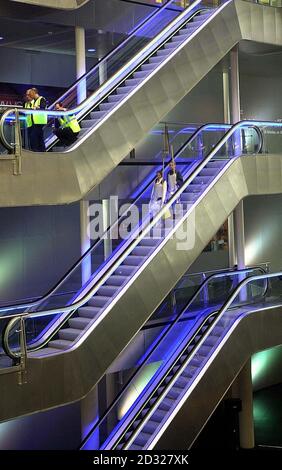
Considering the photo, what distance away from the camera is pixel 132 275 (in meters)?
14.1

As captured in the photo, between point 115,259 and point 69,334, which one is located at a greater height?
point 115,259

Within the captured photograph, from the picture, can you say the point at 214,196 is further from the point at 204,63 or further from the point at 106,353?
the point at 106,353

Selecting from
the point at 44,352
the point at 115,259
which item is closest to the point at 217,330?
the point at 115,259

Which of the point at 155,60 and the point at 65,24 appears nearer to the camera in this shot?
the point at 65,24

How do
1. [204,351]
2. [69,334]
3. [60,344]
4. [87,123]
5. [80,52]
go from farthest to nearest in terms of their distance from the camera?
[80,52], [204,351], [87,123], [69,334], [60,344]

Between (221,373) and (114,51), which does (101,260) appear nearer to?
(221,373)

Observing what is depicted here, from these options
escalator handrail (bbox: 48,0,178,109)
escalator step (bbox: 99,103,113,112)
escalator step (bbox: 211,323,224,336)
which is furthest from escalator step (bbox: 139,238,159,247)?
escalator handrail (bbox: 48,0,178,109)

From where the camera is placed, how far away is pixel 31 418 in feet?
56.2

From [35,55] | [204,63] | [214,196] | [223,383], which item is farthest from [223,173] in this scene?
[35,55]

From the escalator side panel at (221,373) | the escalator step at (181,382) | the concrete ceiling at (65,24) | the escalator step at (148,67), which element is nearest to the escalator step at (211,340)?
the escalator side panel at (221,373)

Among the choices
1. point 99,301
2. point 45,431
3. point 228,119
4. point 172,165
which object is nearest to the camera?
point 99,301

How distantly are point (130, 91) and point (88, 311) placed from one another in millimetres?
4215

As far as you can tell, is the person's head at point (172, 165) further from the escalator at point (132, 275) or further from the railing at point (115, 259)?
the railing at point (115, 259)

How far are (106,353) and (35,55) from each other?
317 inches
